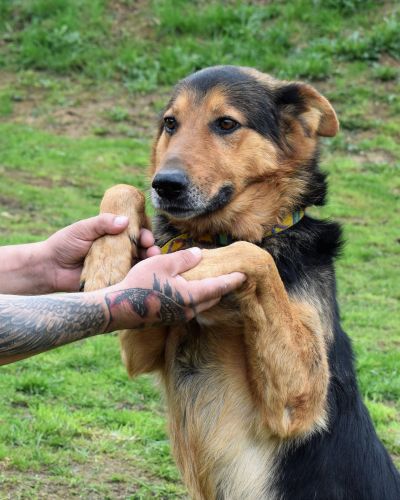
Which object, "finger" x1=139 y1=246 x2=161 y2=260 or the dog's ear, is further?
the dog's ear

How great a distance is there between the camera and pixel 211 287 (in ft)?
12.6

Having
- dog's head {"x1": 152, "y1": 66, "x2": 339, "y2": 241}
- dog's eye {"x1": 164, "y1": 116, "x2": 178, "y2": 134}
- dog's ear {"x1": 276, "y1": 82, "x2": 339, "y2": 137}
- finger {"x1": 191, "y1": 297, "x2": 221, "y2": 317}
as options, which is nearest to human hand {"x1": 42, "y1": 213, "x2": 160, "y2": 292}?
dog's head {"x1": 152, "y1": 66, "x2": 339, "y2": 241}

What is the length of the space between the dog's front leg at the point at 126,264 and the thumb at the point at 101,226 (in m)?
0.04

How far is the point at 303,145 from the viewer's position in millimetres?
5043

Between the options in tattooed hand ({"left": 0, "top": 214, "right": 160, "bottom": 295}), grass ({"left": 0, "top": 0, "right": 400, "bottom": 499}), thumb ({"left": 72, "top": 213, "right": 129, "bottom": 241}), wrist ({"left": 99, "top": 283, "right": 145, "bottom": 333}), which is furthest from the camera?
grass ({"left": 0, "top": 0, "right": 400, "bottom": 499})

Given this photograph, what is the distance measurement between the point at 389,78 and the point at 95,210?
6123mm

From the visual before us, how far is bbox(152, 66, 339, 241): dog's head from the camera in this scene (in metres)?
4.69

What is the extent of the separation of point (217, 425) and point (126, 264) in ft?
3.23

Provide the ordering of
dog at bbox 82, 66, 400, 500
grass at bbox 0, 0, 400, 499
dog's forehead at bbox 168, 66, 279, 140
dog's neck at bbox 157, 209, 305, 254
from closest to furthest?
dog at bbox 82, 66, 400, 500, dog's neck at bbox 157, 209, 305, 254, dog's forehead at bbox 168, 66, 279, 140, grass at bbox 0, 0, 400, 499

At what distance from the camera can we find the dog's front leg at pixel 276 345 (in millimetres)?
4008

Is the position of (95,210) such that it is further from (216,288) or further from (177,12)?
(216,288)

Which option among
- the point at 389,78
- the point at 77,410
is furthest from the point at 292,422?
the point at 389,78

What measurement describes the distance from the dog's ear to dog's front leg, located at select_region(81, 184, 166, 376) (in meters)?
1.07

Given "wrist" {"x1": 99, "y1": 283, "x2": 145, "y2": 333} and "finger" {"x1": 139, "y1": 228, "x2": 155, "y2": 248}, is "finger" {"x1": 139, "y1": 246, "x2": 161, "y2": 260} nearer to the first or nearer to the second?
"finger" {"x1": 139, "y1": 228, "x2": 155, "y2": 248}
